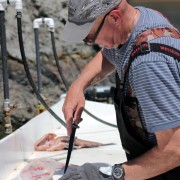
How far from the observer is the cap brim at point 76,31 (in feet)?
3.84

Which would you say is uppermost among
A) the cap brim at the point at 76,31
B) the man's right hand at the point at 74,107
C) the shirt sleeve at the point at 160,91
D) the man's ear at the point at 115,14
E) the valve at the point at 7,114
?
the man's ear at the point at 115,14

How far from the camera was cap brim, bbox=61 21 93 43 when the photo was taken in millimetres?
1171

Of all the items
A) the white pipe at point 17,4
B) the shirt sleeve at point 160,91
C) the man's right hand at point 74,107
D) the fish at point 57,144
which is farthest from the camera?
the fish at point 57,144

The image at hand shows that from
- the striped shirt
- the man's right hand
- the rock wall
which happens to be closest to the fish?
the man's right hand

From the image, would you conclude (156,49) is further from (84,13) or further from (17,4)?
(17,4)

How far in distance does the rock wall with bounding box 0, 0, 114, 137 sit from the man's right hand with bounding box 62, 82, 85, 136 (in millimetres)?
5406

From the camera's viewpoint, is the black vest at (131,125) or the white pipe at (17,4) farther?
the white pipe at (17,4)

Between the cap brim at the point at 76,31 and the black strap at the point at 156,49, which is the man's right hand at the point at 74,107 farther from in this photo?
the black strap at the point at 156,49

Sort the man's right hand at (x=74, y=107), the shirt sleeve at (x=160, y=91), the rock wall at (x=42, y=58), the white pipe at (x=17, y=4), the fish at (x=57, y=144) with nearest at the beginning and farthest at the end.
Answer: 1. the shirt sleeve at (x=160, y=91)
2. the man's right hand at (x=74, y=107)
3. the white pipe at (x=17, y=4)
4. the fish at (x=57, y=144)
5. the rock wall at (x=42, y=58)

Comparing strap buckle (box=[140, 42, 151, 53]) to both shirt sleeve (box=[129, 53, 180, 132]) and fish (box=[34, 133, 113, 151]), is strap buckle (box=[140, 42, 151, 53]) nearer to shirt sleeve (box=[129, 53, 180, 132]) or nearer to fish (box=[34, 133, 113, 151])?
shirt sleeve (box=[129, 53, 180, 132])

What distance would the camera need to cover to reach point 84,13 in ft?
3.82

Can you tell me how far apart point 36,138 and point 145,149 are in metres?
1.32

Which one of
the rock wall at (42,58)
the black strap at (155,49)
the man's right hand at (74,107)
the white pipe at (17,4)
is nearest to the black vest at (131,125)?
the black strap at (155,49)

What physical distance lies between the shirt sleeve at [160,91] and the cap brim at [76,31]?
7.1 inches
